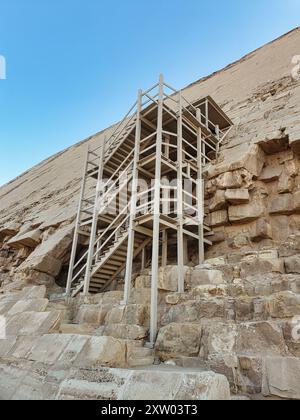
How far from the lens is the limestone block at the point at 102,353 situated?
3.62 m

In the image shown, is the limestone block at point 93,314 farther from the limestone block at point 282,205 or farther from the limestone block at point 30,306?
the limestone block at point 282,205

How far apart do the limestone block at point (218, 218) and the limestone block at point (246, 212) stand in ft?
0.77

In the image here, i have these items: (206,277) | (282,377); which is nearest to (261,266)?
(206,277)

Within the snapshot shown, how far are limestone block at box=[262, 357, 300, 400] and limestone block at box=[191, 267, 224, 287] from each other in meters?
3.23

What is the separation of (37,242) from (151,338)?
1042 cm

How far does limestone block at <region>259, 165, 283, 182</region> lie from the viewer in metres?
9.63

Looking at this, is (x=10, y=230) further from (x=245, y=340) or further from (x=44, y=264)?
(x=245, y=340)

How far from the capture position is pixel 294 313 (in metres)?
4.82

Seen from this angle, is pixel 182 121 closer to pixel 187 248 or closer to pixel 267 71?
pixel 187 248

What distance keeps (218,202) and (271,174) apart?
2.13m

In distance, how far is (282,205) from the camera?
9023 millimetres
